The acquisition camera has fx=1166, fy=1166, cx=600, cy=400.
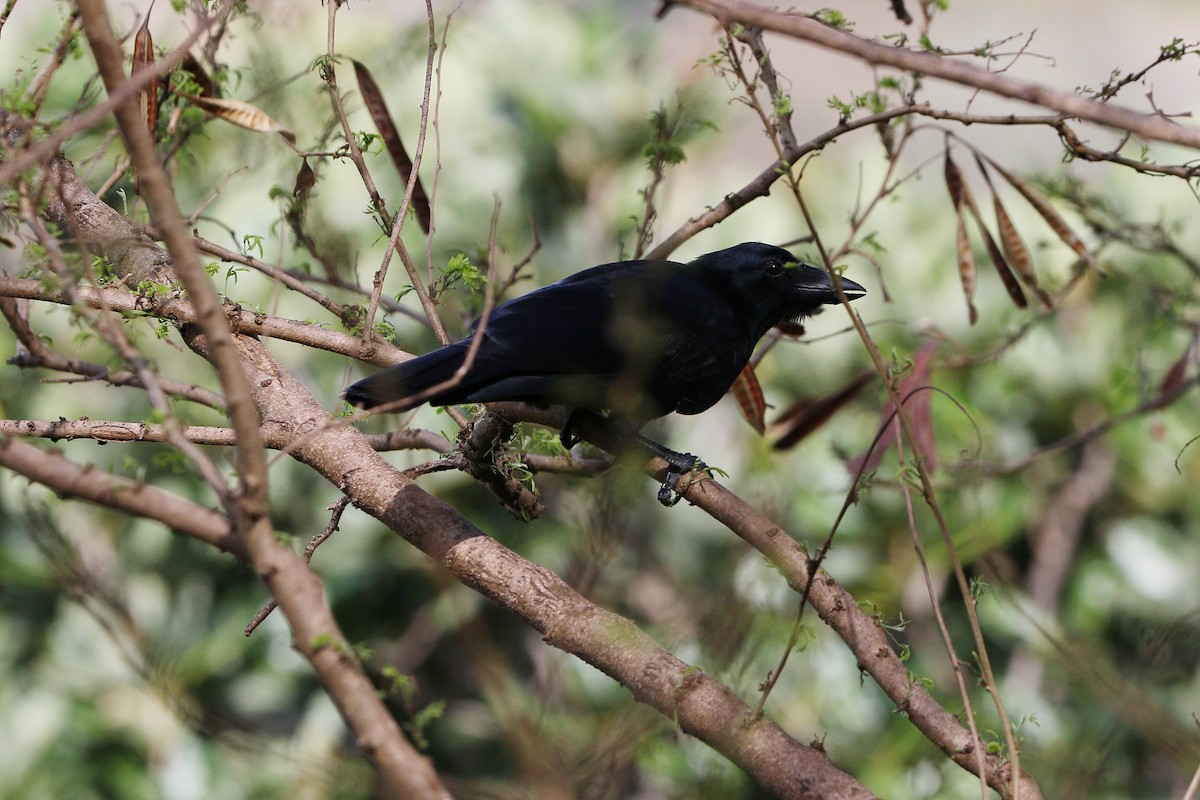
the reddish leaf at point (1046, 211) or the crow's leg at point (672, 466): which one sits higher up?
the reddish leaf at point (1046, 211)

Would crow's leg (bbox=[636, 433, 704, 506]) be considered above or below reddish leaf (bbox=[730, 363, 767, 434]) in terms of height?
below

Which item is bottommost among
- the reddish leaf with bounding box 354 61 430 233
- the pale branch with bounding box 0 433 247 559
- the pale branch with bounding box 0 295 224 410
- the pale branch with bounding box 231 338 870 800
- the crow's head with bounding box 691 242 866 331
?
the pale branch with bounding box 0 433 247 559

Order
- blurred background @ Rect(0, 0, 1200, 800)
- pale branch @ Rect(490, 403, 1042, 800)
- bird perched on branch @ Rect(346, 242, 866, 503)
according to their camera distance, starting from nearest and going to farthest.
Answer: pale branch @ Rect(490, 403, 1042, 800) < bird perched on branch @ Rect(346, 242, 866, 503) < blurred background @ Rect(0, 0, 1200, 800)

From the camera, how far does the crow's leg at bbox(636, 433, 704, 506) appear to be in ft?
8.22

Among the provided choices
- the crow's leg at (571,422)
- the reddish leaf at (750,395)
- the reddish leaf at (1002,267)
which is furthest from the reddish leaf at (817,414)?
the crow's leg at (571,422)

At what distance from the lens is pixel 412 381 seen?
2.08 meters

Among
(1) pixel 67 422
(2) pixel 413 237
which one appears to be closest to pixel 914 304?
(2) pixel 413 237

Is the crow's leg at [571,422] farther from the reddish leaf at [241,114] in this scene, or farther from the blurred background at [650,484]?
the blurred background at [650,484]

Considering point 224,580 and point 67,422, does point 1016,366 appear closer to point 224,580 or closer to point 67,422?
point 224,580

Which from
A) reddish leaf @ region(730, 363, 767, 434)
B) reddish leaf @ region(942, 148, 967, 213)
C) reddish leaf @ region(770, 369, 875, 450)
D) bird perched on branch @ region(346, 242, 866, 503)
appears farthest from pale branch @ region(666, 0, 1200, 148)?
reddish leaf @ region(770, 369, 875, 450)

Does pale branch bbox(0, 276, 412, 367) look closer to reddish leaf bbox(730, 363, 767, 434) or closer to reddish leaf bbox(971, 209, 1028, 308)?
reddish leaf bbox(730, 363, 767, 434)

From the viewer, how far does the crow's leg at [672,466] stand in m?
2.51

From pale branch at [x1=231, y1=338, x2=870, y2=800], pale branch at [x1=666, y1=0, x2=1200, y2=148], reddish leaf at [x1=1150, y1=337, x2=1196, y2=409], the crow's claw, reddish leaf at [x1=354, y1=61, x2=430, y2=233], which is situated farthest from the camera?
reddish leaf at [x1=1150, y1=337, x2=1196, y2=409]

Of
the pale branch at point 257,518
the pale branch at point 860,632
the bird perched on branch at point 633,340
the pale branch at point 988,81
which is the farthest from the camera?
the bird perched on branch at point 633,340
